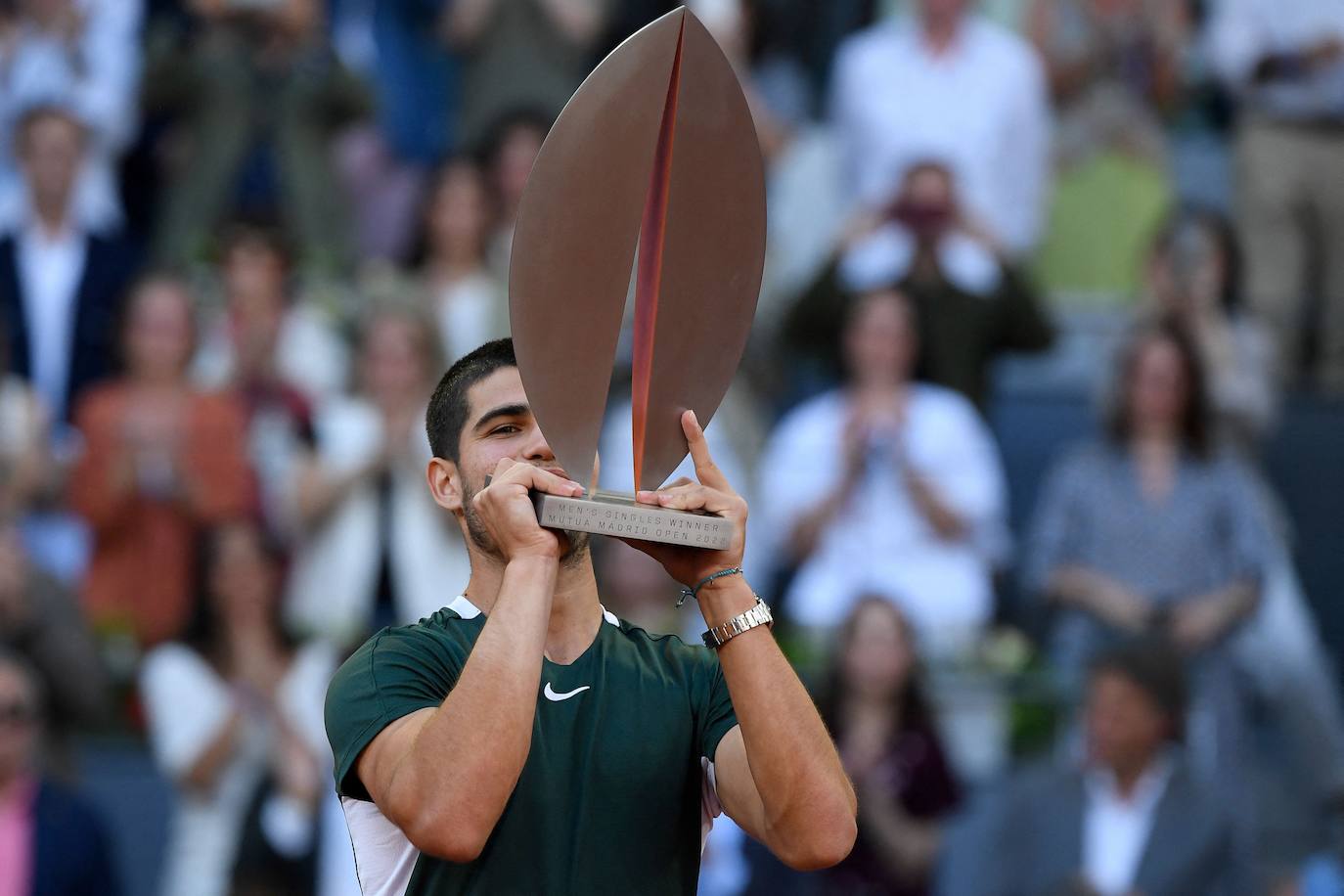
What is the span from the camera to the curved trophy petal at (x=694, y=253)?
123 inches

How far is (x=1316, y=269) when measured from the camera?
9922 mm

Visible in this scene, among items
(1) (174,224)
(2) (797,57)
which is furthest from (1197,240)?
(1) (174,224)

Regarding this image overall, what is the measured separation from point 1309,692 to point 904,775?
5.71ft

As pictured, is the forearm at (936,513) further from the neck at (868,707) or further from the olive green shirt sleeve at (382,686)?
the olive green shirt sleeve at (382,686)

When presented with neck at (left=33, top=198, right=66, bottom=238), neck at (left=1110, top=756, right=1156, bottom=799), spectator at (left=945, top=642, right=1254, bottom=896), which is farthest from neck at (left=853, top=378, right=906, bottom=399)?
neck at (left=33, top=198, right=66, bottom=238)

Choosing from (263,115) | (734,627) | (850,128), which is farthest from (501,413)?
(263,115)

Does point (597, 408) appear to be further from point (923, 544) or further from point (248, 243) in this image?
point (248, 243)

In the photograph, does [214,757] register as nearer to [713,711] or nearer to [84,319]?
[84,319]

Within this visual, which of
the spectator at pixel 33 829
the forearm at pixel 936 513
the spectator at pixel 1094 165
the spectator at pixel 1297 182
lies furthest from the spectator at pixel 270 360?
the spectator at pixel 1297 182

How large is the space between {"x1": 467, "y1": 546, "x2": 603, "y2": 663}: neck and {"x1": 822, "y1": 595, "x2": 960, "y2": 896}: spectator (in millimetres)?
3584

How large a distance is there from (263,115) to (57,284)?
1382 mm

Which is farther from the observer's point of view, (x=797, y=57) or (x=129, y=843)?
(x=797, y=57)

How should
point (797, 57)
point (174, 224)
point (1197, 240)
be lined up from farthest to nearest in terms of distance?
1. point (797, 57)
2. point (174, 224)
3. point (1197, 240)

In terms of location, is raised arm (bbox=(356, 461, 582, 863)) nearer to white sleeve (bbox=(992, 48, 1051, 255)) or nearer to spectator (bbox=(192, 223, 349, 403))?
spectator (bbox=(192, 223, 349, 403))
